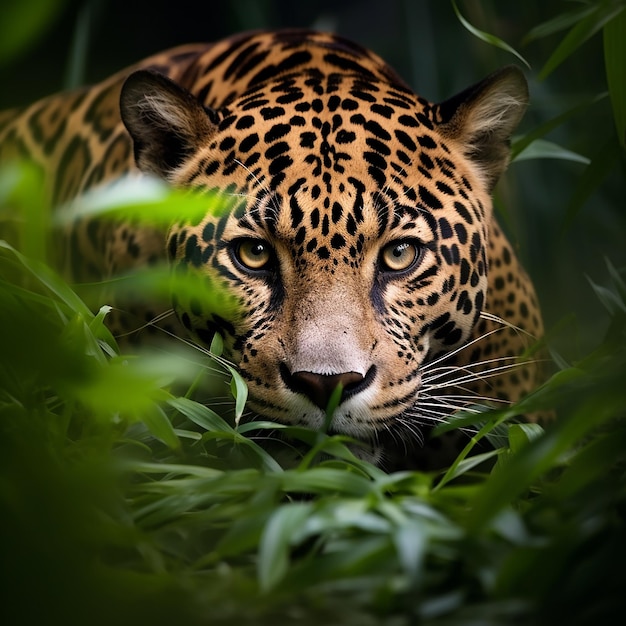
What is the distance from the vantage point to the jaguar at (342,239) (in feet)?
6.87

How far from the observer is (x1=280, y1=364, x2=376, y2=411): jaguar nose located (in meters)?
1.95

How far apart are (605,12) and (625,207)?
267 cm

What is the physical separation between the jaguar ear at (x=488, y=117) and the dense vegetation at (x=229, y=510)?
1.25ft

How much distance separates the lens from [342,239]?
7.14ft

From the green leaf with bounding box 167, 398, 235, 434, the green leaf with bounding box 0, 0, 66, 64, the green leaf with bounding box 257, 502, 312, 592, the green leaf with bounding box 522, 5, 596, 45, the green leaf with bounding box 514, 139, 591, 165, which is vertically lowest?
the green leaf with bounding box 167, 398, 235, 434

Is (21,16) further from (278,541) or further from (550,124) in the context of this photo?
(550,124)

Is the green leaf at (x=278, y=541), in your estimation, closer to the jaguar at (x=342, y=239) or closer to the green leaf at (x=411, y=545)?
the green leaf at (x=411, y=545)

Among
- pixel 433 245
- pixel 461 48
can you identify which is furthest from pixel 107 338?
pixel 461 48

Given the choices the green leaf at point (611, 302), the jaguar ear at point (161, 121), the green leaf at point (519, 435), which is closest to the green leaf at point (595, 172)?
the green leaf at point (611, 302)

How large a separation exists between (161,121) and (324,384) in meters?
0.95

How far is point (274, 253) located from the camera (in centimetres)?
226

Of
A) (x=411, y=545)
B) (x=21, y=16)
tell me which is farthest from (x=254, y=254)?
(x=21, y=16)

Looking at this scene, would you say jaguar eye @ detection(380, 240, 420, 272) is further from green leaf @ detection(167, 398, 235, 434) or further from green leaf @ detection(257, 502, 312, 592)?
green leaf @ detection(257, 502, 312, 592)

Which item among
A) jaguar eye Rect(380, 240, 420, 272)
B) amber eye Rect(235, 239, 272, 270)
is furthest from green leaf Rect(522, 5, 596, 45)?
amber eye Rect(235, 239, 272, 270)
